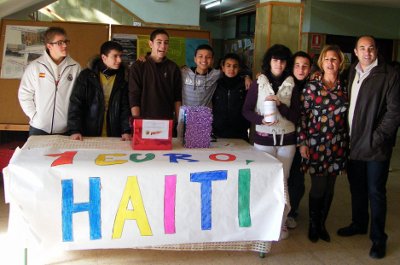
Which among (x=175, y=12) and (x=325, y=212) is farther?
(x=175, y=12)

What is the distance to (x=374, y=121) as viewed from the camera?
2.48 meters

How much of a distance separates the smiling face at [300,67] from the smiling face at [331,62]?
0.17 metres

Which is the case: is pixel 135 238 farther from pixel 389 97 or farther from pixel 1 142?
pixel 1 142

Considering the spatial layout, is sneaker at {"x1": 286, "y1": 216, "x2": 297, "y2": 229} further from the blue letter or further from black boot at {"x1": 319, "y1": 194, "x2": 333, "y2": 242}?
the blue letter

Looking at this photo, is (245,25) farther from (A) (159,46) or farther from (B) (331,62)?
(B) (331,62)

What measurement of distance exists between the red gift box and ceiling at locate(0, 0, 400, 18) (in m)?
2.10

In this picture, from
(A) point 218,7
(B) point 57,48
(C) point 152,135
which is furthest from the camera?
(A) point 218,7

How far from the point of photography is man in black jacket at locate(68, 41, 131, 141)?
106 inches

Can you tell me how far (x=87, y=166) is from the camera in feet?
6.81

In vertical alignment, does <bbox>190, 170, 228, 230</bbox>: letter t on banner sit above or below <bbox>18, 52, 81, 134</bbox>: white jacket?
below

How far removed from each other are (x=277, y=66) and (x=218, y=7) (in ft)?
26.8

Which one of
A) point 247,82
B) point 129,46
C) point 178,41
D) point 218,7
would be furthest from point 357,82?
point 218,7

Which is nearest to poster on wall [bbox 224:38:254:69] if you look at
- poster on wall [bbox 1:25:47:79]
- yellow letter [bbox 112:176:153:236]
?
poster on wall [bbox 1:25:47:79]

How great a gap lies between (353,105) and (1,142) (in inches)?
131
